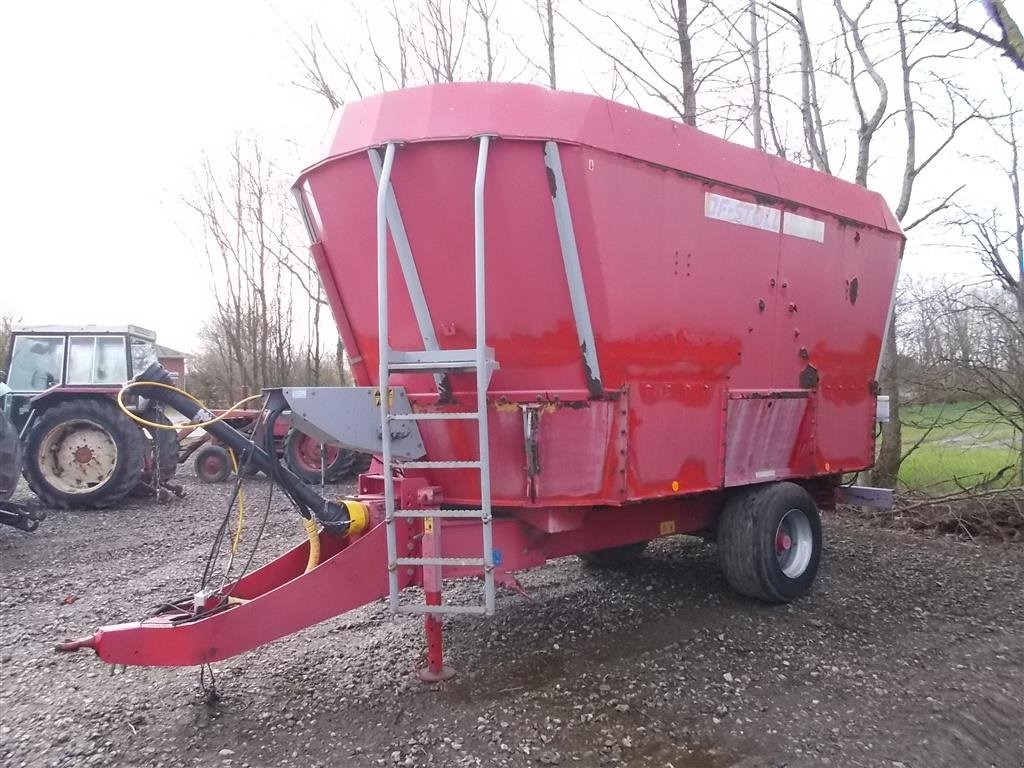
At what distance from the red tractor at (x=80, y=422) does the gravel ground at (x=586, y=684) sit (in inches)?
149

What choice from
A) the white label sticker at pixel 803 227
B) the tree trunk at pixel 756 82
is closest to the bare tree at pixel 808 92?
the tree trunk at pixel 756 82

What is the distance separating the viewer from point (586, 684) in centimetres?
402

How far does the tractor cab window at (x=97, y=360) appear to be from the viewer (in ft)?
35.1

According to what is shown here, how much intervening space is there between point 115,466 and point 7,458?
7.73 ft

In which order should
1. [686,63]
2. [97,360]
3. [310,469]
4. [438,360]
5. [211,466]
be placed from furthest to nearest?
[211,466], [310,469], [97,360], [686,63], [438,360]

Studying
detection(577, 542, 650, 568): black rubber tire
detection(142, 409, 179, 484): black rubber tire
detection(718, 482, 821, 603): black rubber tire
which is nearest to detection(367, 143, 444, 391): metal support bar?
detection(718, 482, 821, 603): black rubber tire

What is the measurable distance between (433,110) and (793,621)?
3834 mm

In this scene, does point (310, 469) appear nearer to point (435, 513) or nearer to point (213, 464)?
point (213, 464)

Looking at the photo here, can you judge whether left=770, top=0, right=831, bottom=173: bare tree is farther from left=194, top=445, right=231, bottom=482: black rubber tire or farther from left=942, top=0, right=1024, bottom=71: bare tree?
left=194, top=445, right=231, bottom=482: black rubber tire

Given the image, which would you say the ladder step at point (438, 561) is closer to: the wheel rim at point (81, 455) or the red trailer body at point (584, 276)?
the red trailer body at point (584, 276)

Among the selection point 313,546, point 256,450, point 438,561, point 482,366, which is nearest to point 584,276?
point 482,366

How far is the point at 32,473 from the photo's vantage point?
9.48m

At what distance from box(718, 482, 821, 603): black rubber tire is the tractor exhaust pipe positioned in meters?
2.54

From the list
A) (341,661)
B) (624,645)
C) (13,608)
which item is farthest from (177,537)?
(624,645)
